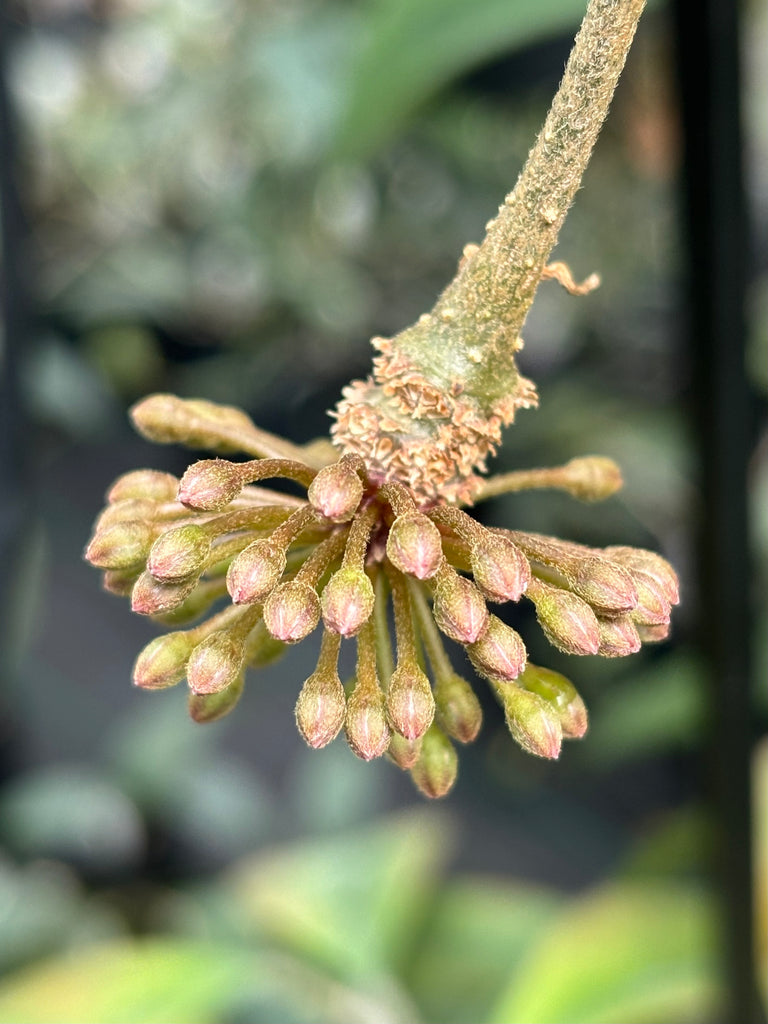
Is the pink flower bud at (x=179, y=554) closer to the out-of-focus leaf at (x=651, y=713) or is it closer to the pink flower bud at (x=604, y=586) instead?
the pink flower bud at (x=604, y=586)

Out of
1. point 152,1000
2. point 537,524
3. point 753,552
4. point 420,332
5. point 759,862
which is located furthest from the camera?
point 537,524

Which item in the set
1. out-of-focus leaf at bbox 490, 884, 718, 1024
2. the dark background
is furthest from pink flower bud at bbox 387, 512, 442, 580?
→ out-of-focus leaf at bbox 490, 884, 718, 1024

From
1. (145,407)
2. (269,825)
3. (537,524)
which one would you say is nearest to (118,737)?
(269,825)

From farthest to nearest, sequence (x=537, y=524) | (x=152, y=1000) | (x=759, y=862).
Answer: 1. (x=537, y=524)
2. (x=759, y=862)
3. (x=152, y=1000)

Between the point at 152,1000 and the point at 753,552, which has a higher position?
the point at 753,552

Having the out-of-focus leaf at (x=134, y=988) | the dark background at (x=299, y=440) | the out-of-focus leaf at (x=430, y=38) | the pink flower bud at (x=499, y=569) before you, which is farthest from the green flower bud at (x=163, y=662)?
the out-of-focus leaf at (x=134, y=988)

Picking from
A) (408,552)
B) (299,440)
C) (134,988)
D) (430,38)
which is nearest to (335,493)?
(408,552)

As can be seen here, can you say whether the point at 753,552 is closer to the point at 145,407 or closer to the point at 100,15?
the point at 145,407
